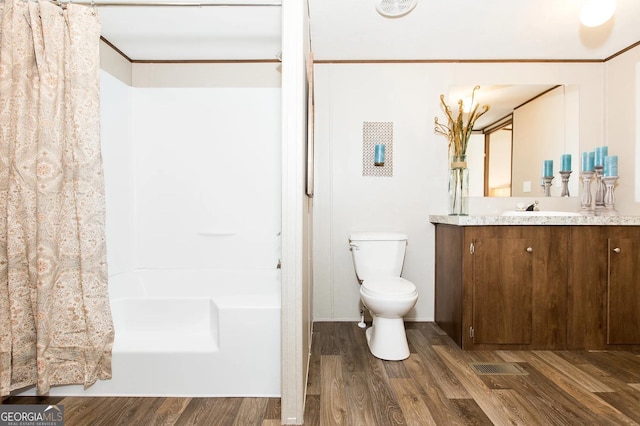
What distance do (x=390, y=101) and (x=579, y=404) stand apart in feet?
7.58

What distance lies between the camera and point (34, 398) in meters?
1.71

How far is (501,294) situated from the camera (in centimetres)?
229

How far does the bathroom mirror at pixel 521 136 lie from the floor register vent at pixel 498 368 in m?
1.37

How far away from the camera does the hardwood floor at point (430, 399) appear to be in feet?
5.08

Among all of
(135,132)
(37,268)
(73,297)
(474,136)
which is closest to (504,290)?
(474,136)

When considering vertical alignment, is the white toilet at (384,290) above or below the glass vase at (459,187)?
below

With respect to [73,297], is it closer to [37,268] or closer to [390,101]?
[37,268]

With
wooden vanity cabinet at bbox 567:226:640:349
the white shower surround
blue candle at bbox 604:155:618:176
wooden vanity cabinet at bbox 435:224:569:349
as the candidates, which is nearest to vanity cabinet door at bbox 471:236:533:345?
wooden vanity cabinet at bbox 435:224:569:349

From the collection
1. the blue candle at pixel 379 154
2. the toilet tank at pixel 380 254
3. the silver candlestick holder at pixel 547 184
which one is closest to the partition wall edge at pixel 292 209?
the toilet tank at pixel 380 254

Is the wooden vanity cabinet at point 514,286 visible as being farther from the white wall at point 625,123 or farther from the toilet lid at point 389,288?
the white wall at point 625,123

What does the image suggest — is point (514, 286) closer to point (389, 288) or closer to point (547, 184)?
point (389, 288)

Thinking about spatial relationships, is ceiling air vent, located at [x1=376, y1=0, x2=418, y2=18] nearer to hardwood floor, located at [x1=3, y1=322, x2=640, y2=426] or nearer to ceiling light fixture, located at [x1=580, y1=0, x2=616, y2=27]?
ceiling light fixture, located at [x1=580, y1=0, x2=616, y2=27]

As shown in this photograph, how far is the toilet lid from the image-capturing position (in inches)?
82.6

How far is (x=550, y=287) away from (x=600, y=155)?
46.5 inches
